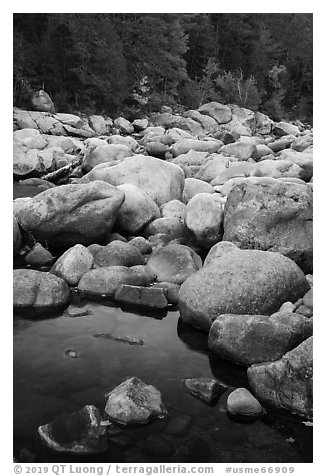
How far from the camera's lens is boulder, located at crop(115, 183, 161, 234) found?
9.18m

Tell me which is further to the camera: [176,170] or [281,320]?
[176,170]

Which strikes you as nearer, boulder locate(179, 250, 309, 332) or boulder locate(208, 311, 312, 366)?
boulder locate(208, 311, 312, 366)

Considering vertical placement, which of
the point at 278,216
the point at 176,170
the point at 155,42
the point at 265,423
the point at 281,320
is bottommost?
the point at 265,423

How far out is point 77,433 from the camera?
387 centimetres

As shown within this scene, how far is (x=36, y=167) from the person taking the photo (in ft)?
50.3

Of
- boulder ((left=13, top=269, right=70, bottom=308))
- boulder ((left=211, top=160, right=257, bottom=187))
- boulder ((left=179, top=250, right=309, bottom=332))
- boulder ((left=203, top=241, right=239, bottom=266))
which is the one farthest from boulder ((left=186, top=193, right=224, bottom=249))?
boulder ((left=211, top=160, right=257, bottom=187))

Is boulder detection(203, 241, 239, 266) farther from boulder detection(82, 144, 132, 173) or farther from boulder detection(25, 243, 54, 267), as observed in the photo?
boulder detection(82, 144, 132, 173)

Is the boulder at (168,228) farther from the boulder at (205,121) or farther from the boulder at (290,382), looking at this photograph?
the boulder at (205,121)

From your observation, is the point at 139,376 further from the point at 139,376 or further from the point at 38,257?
the point at 38,257

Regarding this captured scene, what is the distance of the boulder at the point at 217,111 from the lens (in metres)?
35.0

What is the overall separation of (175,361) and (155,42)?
98.8ft

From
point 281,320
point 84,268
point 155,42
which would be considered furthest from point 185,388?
point 155,42

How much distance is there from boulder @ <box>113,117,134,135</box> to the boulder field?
15.6m

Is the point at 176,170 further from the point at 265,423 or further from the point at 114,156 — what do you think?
the point at 265,423
